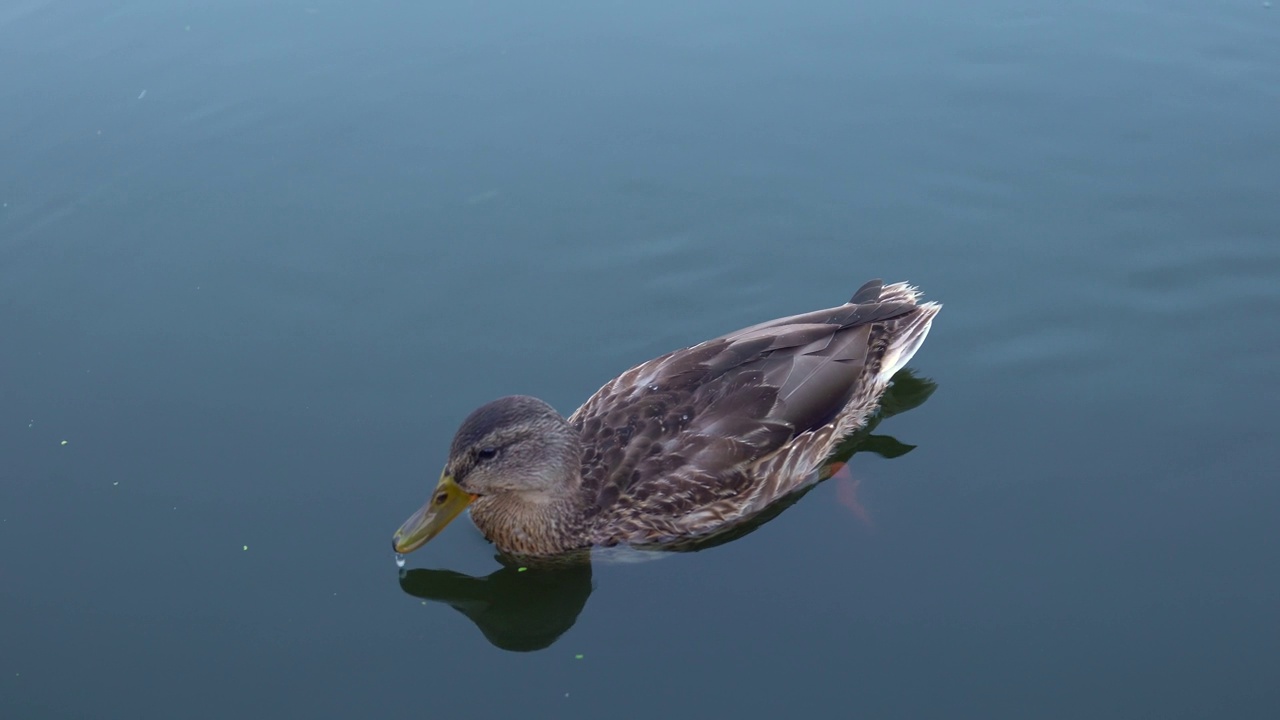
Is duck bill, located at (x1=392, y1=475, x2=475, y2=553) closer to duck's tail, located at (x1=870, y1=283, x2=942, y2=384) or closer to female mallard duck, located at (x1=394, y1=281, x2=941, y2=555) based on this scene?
female mallard duck, located at (x1=394, y1=281, x2=941, y2=555)

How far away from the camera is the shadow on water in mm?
6707

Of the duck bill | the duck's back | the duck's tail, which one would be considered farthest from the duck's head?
the duck's tail

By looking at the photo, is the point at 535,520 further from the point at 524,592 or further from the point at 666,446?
the point at 666,446

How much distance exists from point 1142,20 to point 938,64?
207 cm

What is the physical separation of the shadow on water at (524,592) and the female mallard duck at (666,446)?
3.4 inches

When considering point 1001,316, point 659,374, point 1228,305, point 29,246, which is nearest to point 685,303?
point 659,374

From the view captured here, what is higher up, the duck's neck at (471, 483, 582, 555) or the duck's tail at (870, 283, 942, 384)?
the duck's tail at (870, 283, 942, 384)

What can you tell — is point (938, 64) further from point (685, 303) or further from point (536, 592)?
point (536, 592)

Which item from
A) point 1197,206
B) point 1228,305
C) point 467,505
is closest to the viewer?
point 467,505

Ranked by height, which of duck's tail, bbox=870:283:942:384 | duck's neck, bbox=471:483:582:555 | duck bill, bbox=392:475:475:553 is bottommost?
duck's neck, bbox=471:483:582:555

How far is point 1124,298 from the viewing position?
8680 mm

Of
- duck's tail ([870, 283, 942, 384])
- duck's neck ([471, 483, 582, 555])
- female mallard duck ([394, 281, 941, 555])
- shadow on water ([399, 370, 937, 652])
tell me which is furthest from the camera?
duck's tail ([870, 283, 942, 384])

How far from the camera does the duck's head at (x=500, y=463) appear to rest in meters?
6.78

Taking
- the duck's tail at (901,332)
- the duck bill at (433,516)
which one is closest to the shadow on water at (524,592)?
the duck bill at (433,516)
